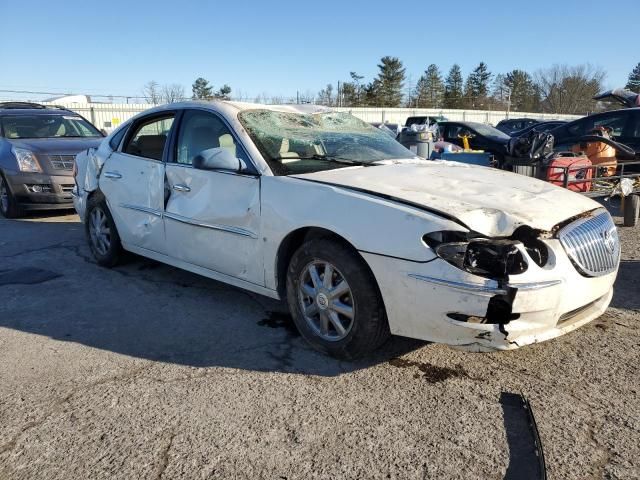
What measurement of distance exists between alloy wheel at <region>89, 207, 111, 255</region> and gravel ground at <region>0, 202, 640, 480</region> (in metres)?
1.07

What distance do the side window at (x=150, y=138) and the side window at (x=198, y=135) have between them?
0.83 ft

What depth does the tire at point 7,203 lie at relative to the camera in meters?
7.91

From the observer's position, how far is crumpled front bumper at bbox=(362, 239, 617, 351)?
266cm

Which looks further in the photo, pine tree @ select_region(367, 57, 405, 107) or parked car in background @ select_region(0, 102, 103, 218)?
pine tree @ select_region(367, 57, 405, 107)

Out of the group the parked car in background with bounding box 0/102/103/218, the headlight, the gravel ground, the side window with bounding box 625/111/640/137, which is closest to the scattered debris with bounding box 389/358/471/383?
the gravel ground

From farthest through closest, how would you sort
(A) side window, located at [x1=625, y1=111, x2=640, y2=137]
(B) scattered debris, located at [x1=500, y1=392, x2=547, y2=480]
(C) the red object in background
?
(A) side window, located at [x1=625, y1=111, x2=640, y2=137]
(C) the red object in background
(B) scattered debris, located at [x1=500, y1=392, x2=547, y2=480]

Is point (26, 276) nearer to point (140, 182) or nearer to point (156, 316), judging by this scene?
point (140, 182)

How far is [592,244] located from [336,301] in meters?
1.53

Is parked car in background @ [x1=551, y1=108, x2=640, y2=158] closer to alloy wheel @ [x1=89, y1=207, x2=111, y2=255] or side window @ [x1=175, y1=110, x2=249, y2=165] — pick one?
side window @ [x1=175, y1=110, x2=249, y2=165]

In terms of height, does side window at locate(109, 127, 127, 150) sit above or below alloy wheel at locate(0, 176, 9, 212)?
above

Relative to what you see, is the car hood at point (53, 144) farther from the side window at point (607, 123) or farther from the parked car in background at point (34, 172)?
the side window at point (607, 123)

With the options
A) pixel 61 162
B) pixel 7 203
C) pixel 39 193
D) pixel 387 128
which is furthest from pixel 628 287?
pixel 7 203

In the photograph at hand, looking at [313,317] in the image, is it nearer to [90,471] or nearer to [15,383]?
[90,471]

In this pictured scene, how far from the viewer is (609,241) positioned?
3.26 meters
